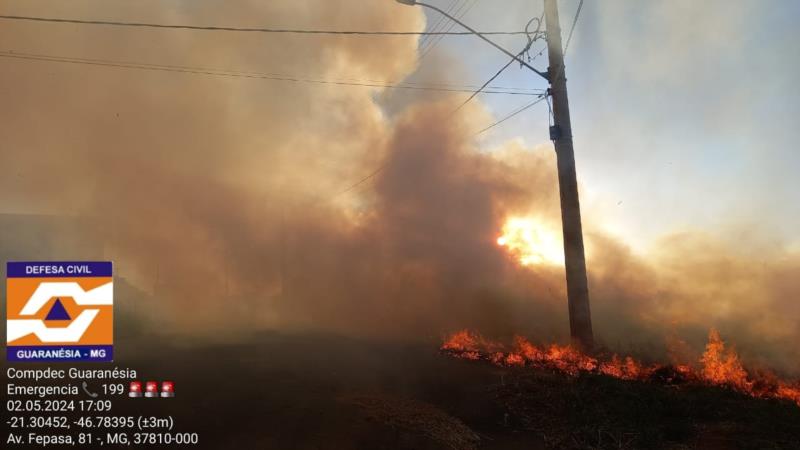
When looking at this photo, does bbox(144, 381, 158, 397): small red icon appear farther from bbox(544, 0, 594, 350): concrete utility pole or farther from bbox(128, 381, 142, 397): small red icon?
bbox(544, 0, 594, 350): concrete utility pole

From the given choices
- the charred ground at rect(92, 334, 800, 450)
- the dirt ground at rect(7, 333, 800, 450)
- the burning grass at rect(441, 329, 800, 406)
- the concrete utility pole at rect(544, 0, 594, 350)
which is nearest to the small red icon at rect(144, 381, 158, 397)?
the dirt ground at rect(7, 333, 800, 450)

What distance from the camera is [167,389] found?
852 centimetres

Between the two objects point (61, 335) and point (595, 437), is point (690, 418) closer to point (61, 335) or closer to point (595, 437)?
point (595, 437)

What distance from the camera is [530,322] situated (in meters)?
16.7

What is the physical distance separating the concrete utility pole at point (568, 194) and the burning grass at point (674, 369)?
0.51 meters

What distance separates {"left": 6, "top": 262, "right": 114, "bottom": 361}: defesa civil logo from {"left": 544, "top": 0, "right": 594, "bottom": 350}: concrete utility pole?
9192 millimetres

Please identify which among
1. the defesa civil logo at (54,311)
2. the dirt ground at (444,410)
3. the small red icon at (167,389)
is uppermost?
the defesa civil logo at (54,311)

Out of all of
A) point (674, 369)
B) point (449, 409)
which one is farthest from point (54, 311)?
point (674, 369)

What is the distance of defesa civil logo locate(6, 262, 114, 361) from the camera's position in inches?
270

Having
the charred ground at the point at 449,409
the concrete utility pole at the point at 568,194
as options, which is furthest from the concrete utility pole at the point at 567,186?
the charred ground at the point at 449,409

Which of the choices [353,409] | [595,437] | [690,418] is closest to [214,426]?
[353,409]

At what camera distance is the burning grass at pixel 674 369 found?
29.0 feet

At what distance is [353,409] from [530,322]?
429 inches

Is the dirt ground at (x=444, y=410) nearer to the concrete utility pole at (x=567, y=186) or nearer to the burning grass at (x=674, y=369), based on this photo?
the burning grass at (x=674, y=369)
